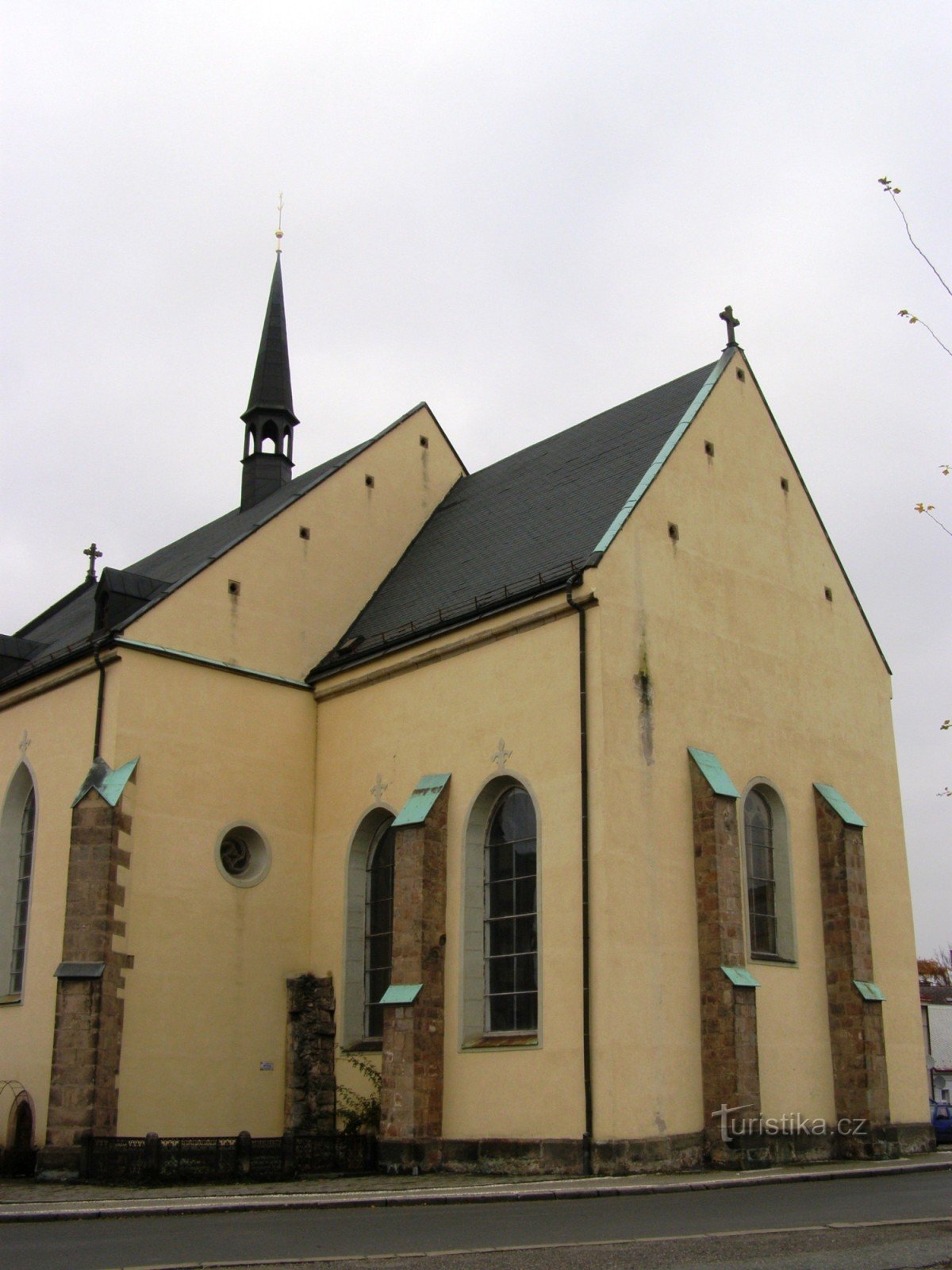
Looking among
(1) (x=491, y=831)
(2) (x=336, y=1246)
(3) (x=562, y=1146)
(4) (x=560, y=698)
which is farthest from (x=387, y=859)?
(2) (x=336, y=1246)

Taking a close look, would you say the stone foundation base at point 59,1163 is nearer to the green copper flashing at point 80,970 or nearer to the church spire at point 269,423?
the green copper flashing at point 80,970

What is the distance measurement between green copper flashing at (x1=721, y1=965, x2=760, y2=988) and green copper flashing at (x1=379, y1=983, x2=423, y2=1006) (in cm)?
442

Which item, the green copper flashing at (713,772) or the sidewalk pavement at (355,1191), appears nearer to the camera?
the sidewalk pavement at (355,1191)

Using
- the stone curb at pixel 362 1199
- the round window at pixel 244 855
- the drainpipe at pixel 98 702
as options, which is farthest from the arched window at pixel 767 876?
the drainpipe at pixel 98 702

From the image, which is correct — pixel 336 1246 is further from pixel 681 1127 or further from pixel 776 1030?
pixel 776 1030

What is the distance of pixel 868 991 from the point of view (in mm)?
20703

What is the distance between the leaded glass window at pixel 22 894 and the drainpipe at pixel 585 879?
10.1 meters

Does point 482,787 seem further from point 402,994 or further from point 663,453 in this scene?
point 663,453

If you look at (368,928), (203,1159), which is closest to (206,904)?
(368,928)

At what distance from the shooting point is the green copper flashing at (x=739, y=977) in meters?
18.3

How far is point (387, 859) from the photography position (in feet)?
73.6

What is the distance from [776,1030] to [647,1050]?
3.17 m

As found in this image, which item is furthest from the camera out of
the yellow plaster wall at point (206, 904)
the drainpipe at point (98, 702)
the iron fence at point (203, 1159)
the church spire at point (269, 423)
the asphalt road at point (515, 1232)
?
the church spire at point (269, 423)

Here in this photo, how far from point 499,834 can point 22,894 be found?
922cm
